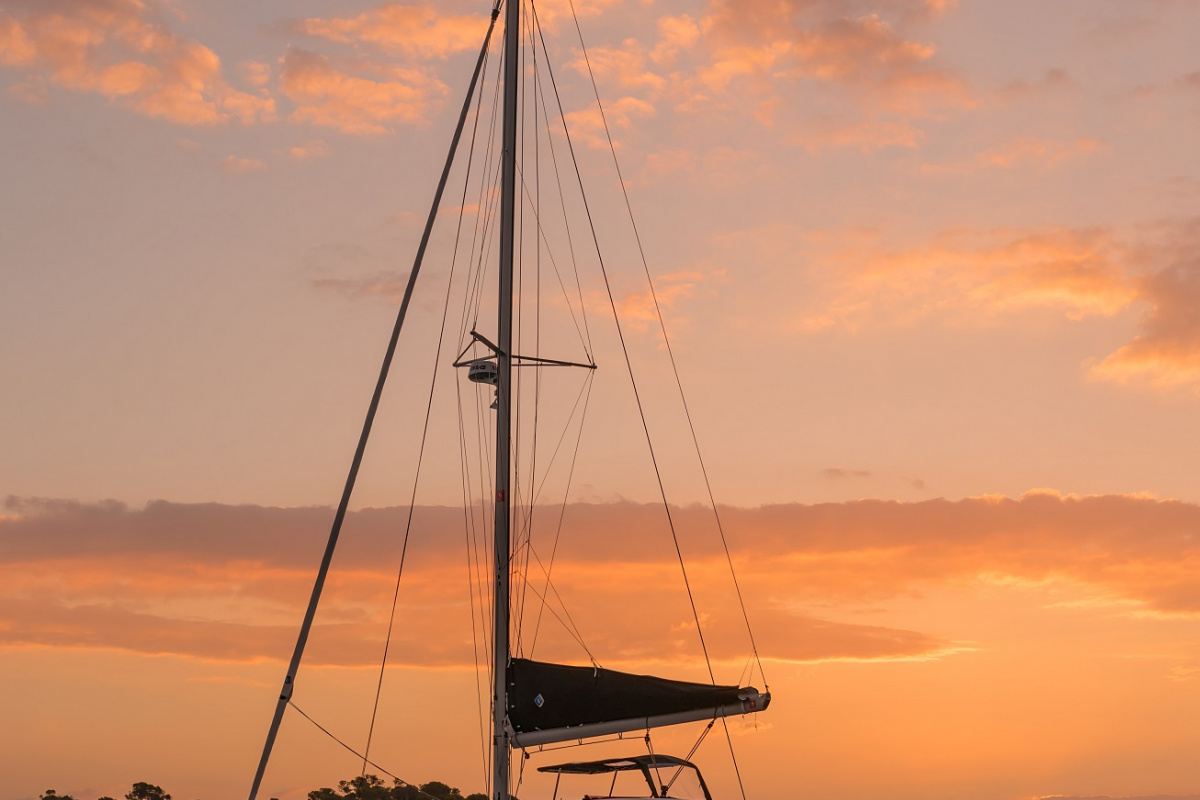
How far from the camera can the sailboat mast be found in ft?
92.7

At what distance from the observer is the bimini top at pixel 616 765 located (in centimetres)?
2880

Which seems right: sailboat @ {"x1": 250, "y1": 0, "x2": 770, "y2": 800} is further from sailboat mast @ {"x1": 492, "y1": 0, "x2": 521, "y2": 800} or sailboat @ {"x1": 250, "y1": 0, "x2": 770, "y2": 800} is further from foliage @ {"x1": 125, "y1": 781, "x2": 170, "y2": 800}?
foliage @ {"x1": 125, "y1": 781, "x2": 170, "y2": 800}

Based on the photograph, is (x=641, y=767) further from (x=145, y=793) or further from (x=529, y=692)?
(x=145, y=793)

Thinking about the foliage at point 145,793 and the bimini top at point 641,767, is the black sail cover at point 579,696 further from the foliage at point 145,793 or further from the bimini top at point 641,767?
the foliage at point 145,793

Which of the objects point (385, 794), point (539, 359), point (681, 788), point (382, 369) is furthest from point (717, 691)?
point (385, 794)

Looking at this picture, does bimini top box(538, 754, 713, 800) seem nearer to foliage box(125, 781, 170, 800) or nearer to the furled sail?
the furled sail

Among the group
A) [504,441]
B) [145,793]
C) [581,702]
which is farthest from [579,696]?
[145,793]

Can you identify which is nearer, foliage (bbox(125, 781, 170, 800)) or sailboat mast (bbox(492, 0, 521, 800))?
sailboat mast (bbox(492, 0, 521, 800))

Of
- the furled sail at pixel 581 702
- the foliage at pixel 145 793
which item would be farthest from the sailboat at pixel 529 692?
the foliage at pixel 145 793

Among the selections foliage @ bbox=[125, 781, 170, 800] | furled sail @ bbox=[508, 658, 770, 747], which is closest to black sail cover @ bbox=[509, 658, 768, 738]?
furled sail @ bbox=[508, 658, 770, 747]

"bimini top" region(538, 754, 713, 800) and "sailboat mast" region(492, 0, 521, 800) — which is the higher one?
"sailboat mast" region(492, 0, 521, 800)

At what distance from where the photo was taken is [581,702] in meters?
28.3

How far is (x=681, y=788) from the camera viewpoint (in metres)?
28.5

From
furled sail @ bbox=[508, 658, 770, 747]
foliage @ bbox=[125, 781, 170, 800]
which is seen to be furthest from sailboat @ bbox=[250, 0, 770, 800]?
foliage @ bbox=[125, 781, 170, 800]
